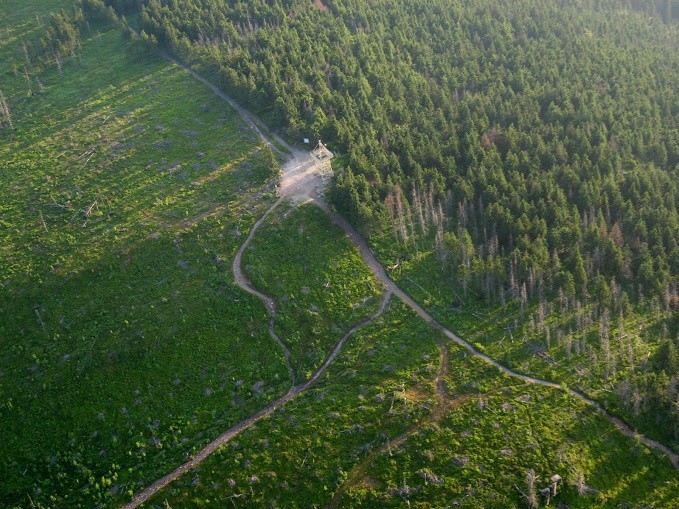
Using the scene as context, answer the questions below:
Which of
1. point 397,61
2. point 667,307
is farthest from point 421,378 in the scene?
point 397,61

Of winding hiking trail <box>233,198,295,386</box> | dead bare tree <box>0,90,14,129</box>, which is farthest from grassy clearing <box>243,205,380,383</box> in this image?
dead bare tree <box>0,90,14,129</box>

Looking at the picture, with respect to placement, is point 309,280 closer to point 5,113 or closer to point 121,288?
point 121,288

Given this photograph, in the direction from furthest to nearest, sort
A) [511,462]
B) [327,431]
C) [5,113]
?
[5,113] → [327,431] → [511,462]

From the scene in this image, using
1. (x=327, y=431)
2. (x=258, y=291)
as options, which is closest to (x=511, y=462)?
(x=327, y=431)

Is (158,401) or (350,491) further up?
(158,401)

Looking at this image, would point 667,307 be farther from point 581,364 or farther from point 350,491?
point 350,491

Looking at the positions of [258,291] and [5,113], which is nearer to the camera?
[258,291]

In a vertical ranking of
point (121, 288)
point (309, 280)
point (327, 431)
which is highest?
point (121, 288)
